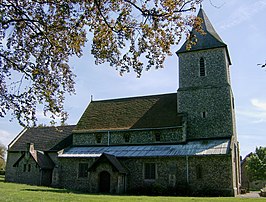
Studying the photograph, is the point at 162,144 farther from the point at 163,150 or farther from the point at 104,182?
the point at 104,182

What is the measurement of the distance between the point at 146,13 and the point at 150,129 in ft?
67.5

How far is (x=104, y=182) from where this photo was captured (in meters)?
26.2

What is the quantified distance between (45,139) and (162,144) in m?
16.7

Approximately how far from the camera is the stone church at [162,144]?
24.5m

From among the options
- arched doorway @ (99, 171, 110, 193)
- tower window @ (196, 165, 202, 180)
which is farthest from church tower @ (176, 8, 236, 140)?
arched doorway @ (99, 171, 110, 193)

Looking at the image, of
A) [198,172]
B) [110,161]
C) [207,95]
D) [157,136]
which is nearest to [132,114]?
[157,136]

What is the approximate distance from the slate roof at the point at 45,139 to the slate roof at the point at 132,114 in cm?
324

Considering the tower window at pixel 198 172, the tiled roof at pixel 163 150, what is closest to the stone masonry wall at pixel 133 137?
the tiled roof at pixel 163 150

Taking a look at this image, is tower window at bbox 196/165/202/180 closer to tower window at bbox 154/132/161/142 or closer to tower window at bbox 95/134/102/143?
tower window at bbox 154/132/161/142

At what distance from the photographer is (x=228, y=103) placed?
27.3m

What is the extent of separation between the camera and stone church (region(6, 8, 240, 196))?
24469 millimetres

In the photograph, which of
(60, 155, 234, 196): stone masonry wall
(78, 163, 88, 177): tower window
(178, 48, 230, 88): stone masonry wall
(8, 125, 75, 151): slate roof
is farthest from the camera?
(8, 125, 75, 151): slate roof

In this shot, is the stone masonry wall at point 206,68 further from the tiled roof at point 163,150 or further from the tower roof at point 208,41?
the tiled roof at point 163,150

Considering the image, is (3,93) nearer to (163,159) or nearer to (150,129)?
(163,159)
